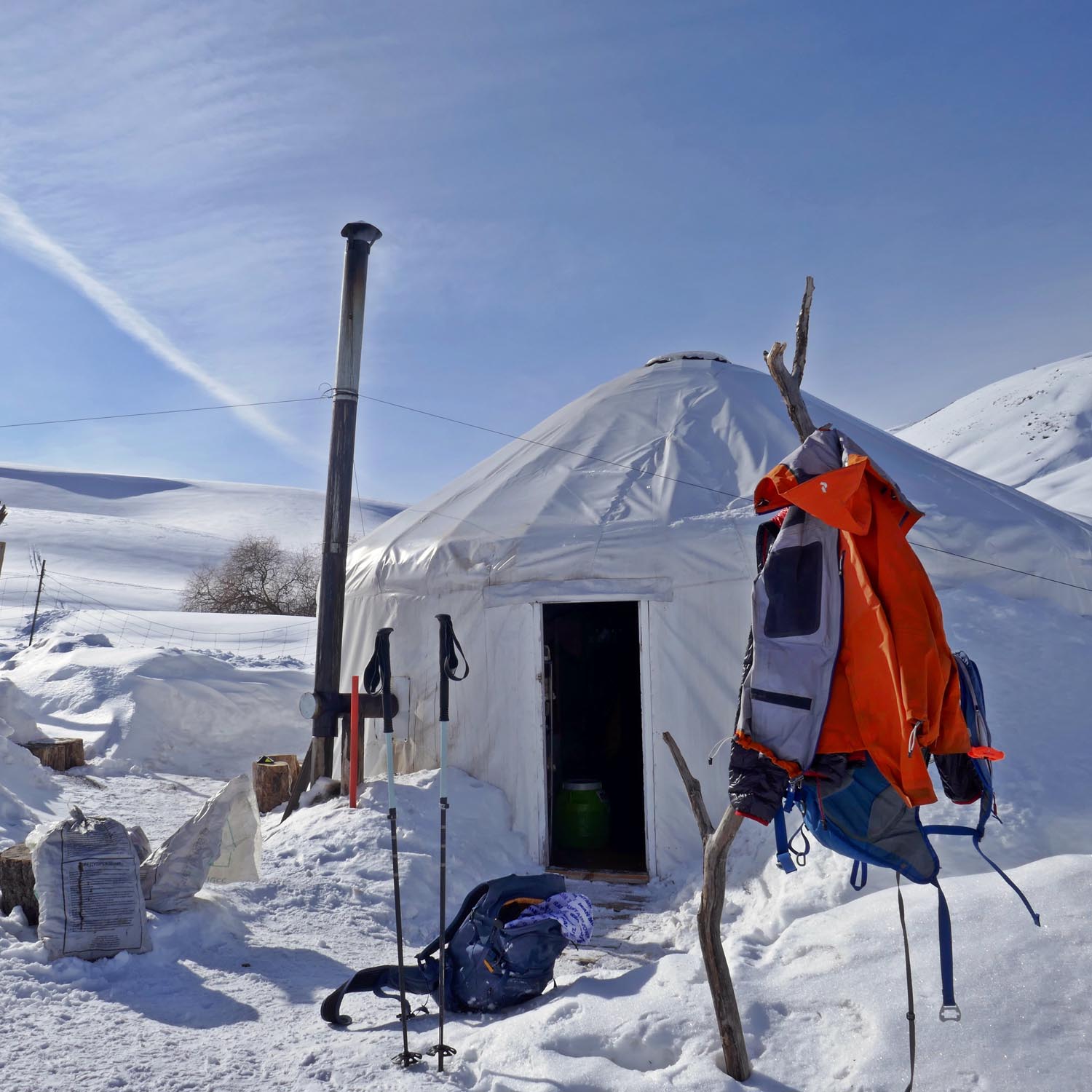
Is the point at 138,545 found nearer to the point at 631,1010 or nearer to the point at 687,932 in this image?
the point at 687,932

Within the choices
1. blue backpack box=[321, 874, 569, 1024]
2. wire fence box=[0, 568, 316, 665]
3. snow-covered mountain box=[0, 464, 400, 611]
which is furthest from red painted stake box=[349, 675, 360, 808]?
snow-covered mountain box=[0, 464, 400, 611]

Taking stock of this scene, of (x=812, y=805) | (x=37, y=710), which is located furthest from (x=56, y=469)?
(x=812, y=805)

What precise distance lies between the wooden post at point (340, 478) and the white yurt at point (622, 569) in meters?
0.28

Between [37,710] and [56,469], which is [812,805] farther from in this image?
[56,469]

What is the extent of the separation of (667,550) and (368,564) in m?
2.43

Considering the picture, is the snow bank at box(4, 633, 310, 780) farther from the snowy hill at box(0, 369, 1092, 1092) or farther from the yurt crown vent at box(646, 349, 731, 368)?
the yurt crown vent at box(646, 349, 731, 368)

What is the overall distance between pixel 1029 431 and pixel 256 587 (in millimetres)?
52379

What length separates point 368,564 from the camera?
22.3ft

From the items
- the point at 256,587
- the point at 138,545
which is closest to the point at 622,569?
the point at 256,587

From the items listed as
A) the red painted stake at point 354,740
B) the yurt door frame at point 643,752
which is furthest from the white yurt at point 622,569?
the red painted stake at point 354,740

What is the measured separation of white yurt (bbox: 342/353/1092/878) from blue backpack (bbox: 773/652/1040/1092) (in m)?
3.01

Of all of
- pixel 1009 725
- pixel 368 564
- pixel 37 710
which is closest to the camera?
pixel 1009 725

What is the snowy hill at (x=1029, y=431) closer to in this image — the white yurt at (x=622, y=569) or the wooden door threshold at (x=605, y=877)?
the white yurt at (x=622, y=569)

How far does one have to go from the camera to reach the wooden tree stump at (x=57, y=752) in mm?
8219
